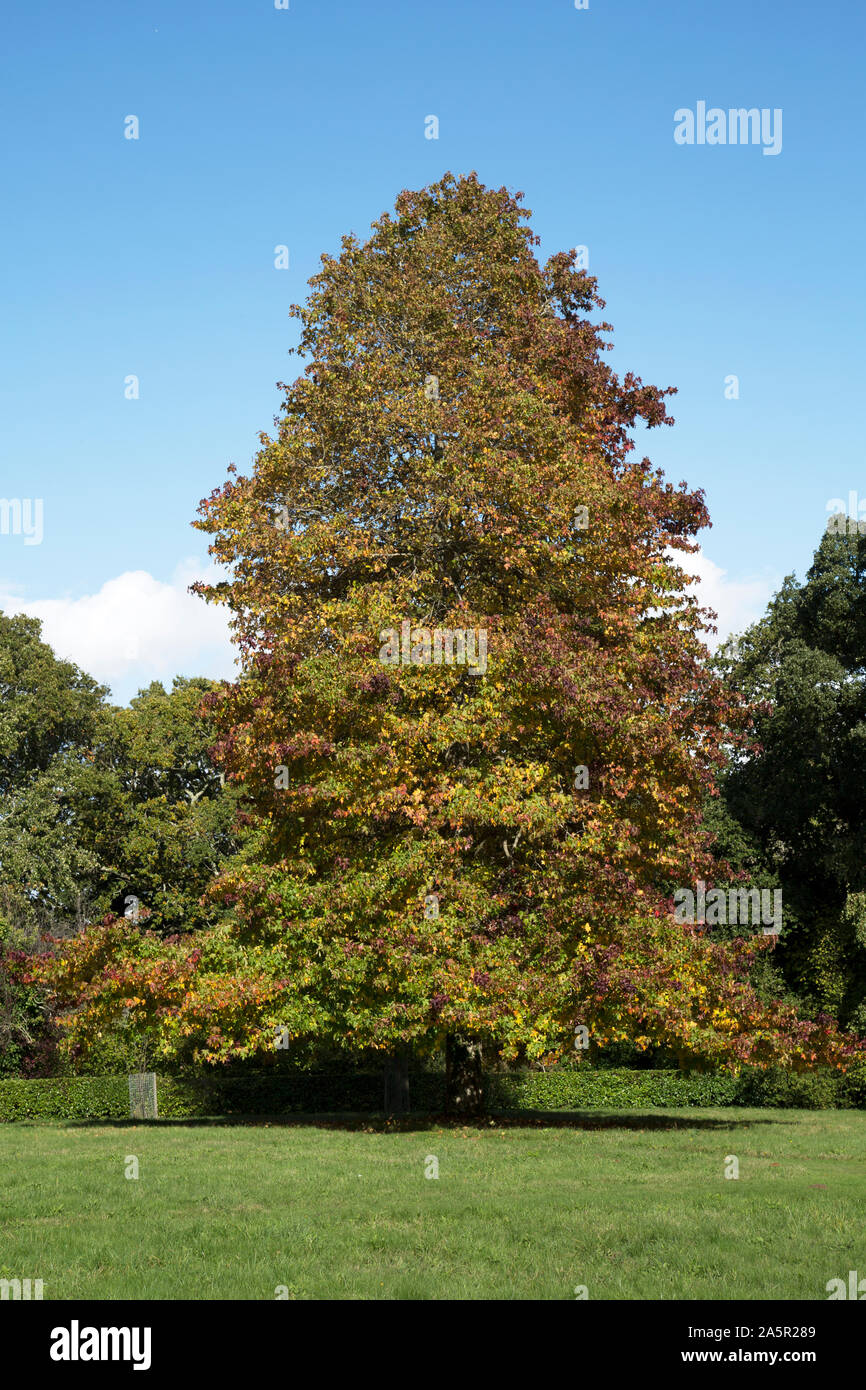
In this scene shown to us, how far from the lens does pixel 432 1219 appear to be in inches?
376

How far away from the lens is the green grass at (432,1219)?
292 inches

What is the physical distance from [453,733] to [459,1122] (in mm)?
7363

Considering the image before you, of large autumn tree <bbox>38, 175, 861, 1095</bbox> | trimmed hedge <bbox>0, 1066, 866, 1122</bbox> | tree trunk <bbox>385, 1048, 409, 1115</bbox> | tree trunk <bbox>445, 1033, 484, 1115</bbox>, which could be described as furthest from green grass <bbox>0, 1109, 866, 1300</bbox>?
trimmed hedge <bbox>0, 1066, 866, 1122</bbox>

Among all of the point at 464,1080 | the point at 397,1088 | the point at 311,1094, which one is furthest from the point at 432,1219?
the point at 311,1094

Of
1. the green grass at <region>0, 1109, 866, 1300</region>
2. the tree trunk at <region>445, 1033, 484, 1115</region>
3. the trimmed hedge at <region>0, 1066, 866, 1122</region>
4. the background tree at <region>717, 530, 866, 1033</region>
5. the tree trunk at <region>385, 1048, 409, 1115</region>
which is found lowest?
the trimmed hedge at <region>0, 1066, 866, 1122</region>

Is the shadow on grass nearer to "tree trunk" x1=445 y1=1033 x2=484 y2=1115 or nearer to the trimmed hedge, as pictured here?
"tree trunk" x1=445 y1=1033 x2=484 y2=1115

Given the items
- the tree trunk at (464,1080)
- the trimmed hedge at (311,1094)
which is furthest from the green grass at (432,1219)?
the trimmed hedge at (311,1094)

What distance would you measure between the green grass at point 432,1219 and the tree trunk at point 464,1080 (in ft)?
11.3

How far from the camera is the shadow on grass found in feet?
65.8

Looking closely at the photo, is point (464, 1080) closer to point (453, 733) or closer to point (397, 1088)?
point (397, 1088)

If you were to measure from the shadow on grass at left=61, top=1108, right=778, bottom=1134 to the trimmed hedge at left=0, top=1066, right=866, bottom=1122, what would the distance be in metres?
3.11

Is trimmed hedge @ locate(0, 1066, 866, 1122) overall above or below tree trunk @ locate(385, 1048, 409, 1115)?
below
